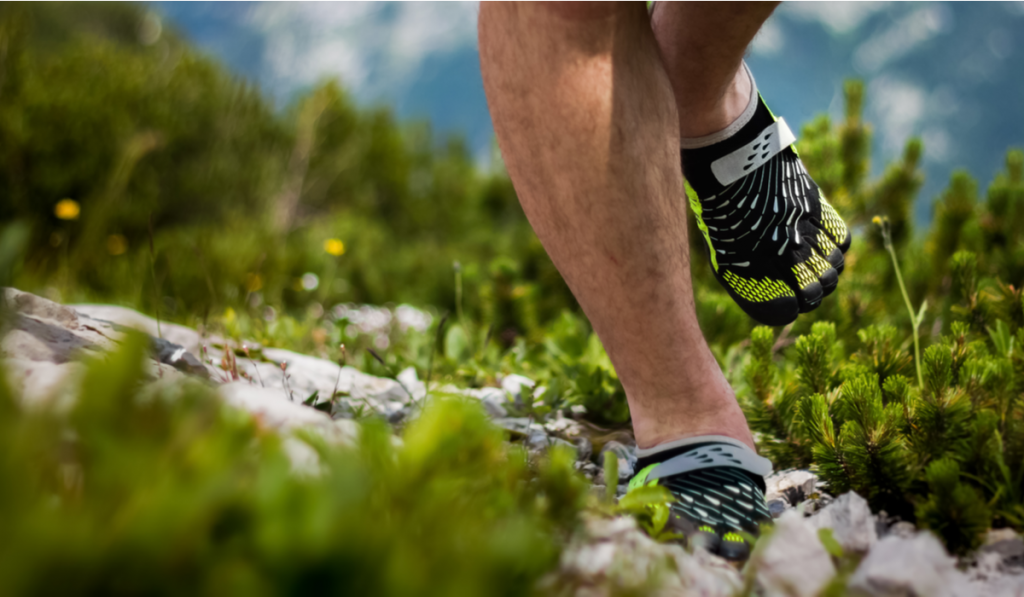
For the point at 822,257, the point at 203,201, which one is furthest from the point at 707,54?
the point at 203,201

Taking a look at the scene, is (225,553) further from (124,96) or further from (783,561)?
(124,96)

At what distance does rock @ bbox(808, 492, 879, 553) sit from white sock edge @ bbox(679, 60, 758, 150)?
711 mm

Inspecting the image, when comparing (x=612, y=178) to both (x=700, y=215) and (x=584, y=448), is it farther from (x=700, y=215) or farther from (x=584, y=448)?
(x=584, y=448)

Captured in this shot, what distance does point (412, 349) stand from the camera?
2.11 m

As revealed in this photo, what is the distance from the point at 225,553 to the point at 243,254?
15.2ft

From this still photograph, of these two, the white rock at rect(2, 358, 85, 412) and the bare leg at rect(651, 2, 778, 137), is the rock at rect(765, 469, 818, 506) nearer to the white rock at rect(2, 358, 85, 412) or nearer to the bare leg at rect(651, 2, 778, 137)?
the bare leg at rect(651, 2, 778, 137)

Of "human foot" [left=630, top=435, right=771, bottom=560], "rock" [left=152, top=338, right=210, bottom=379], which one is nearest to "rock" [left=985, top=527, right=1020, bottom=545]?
"human foot" [left=630, top=435, right=771, bottom=560]

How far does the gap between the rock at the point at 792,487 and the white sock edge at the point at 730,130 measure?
0.69 m

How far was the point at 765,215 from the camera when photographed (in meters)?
1.27

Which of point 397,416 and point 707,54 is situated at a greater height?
point 707,54

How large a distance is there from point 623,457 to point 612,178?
690mm

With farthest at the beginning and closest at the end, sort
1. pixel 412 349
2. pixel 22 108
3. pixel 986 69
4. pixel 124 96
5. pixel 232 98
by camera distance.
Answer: pixel 986 69 → pixel 232 98 → pixel 124 96 → pixel 22 108 → pixel 412 349

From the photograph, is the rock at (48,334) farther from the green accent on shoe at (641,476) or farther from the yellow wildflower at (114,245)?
the yellow wildflower at (114,245)

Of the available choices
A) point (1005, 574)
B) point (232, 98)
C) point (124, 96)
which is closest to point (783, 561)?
point (1005, 574)
